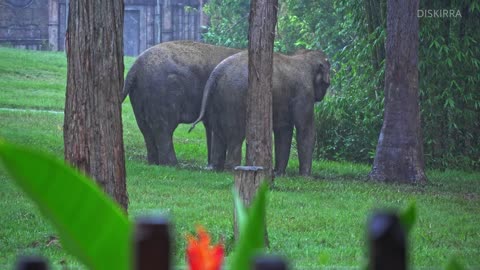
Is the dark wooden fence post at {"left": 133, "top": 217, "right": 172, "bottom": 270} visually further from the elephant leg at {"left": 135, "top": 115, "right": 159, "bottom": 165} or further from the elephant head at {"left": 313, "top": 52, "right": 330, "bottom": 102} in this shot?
the elephant head at {"left": 313, "top": 52, "right": 330, "bottom": 102}

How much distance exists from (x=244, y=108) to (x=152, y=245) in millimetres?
15991

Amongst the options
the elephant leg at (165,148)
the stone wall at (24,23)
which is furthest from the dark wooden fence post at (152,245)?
the stone wall at (24,23)

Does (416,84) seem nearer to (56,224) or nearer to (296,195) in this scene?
(296,195)

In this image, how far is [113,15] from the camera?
8.76 meters

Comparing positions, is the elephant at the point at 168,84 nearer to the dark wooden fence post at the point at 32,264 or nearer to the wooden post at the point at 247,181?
the wooden post at the point at 247,181

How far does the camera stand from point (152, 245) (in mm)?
1063

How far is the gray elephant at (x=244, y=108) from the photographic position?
55.3ft

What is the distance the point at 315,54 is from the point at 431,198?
5020 millimetres

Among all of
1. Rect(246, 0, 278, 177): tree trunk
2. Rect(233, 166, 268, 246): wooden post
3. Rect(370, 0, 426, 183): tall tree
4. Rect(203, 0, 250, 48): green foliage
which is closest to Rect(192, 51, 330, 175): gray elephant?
Rect(370, 0, 426, 183): tall tree

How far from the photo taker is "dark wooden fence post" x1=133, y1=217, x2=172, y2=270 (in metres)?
1.06

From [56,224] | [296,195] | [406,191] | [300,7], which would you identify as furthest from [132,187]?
[300,7]

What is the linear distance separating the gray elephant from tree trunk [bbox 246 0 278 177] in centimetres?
323

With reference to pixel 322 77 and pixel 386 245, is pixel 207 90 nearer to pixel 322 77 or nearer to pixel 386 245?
pixel 322 77

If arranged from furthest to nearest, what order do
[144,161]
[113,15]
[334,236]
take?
1. [144,161]
2. [334,236]
3. [113,15]
